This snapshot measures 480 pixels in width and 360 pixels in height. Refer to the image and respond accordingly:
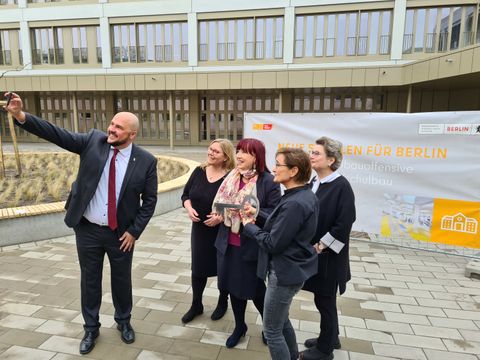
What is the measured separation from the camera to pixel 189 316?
11.0ft

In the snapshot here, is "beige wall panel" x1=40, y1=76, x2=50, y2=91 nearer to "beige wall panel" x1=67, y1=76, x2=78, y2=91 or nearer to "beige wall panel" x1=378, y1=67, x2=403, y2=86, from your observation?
"beige wall panel" x1=67, y1=76, x2=78, y2=91

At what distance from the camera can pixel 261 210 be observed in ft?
8.88

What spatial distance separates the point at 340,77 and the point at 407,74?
3292 mm

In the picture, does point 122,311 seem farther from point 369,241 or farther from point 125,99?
point 125,99

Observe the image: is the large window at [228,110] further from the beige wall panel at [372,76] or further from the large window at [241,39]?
the beige wall panel at [372,76]

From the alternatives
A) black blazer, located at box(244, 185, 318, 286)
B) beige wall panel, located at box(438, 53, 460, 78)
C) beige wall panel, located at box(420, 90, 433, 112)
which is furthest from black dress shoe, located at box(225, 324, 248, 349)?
beige wall panel, located at box(420, 90, 433, 112)

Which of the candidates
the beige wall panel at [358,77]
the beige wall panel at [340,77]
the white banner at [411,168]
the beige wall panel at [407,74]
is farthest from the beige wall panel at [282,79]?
the white banner at [411,168]

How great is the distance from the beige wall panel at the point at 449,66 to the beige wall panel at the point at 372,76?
137 inches

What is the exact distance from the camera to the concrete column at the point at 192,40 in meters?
21.6

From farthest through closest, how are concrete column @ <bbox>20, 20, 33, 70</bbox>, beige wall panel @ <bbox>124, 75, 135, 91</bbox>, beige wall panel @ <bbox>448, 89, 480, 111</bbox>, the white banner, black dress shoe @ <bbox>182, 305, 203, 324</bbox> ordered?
concrete column @ <bbox>20, 20, 33, 70</bbox>, beige wall panel @ <bbox>124, 75, 135, 91</bbox>, beige wall panel @ <bbox>448, 89, 480, 111</bbox>, the white banner, black dress shoe @ <bbox>182, 305, 203, 324</bbox>

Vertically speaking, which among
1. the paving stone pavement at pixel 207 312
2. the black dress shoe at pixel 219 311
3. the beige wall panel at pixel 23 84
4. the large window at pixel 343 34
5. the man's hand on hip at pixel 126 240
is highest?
the large window at pixel 343 34

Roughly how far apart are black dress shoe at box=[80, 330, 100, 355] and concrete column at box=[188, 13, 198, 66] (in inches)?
820

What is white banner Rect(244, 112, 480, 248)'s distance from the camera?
456cm

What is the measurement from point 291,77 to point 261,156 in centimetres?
1745
